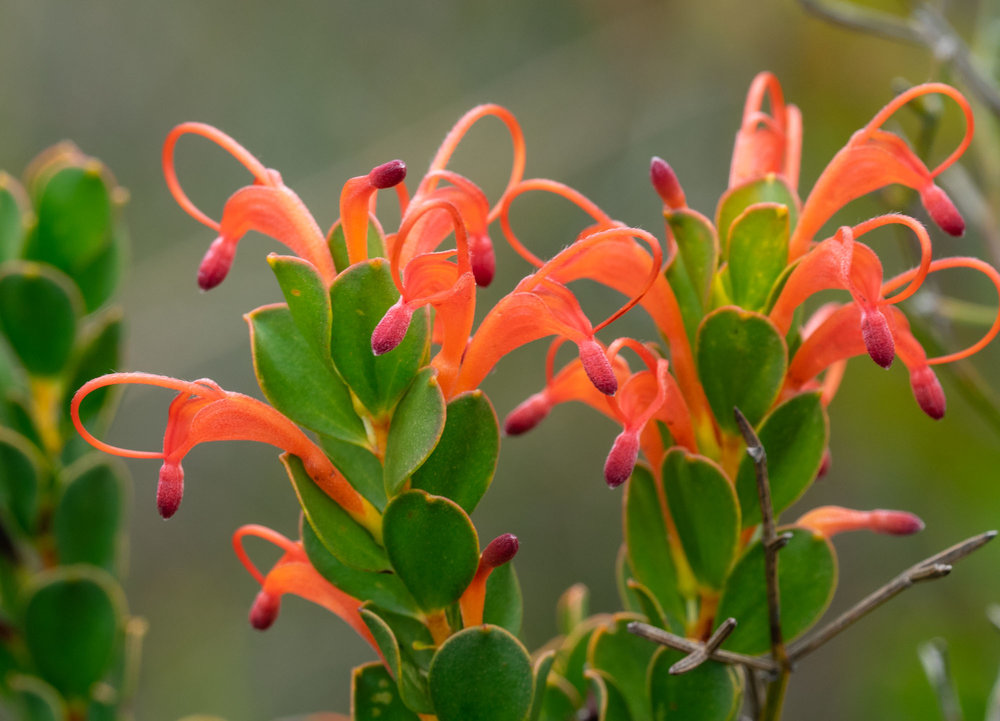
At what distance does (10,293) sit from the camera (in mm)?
693

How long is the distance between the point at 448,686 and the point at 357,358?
0.15 m

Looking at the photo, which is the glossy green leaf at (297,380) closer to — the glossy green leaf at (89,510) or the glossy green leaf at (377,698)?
the glossy green leaf at (377,698)

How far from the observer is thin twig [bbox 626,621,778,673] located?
1.41ft

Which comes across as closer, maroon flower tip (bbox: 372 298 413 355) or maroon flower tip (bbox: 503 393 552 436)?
maroon flower tip (bbox: 372 298 413 355)

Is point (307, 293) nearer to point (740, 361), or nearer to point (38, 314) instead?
point (740, 361)

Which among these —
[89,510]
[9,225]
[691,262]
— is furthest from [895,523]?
[9,225]

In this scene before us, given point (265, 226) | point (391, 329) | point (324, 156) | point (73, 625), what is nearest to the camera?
point (391, 329)

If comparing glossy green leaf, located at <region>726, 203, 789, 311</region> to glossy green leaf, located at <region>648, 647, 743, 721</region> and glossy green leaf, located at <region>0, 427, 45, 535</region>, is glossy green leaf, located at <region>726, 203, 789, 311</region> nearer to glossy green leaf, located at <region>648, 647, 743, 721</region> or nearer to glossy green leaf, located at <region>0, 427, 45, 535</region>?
glossy green leaf, located at <region>648, 647, 743, 721</region>

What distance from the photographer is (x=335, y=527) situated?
0.47 m

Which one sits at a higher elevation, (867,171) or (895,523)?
(867,171)

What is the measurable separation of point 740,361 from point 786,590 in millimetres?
125

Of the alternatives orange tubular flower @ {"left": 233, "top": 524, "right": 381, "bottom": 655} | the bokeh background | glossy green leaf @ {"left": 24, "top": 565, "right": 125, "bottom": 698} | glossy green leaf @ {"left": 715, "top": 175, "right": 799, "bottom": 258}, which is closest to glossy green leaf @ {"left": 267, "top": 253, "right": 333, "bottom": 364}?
orange tubular flower @ {"left": 233, "top": 524, "right": 381, "bottom": 655}

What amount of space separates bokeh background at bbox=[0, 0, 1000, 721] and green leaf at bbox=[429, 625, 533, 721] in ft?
6.54

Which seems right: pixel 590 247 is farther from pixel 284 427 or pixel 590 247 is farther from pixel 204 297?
pixel 204 297
